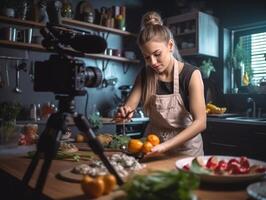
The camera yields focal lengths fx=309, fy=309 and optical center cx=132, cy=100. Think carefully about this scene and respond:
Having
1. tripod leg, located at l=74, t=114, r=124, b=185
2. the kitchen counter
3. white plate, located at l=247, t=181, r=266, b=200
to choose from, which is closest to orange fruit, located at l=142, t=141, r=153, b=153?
tripod leg, located at l=74, t=114, r=124, b=185

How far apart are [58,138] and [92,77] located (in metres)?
0.25

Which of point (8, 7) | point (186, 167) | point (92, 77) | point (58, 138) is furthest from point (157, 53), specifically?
point (8, 7)

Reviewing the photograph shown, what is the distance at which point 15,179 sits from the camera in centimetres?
107

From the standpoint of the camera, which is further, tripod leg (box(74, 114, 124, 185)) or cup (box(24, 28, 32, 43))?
cup (box(24, 28, 32, 43))

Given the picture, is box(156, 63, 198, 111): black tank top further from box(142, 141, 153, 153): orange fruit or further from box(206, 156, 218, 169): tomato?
box(206, 156, 218, 169): tomato

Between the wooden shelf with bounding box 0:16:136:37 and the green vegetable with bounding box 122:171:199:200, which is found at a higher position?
the wooden shelf with bounding box 0:16:136:37

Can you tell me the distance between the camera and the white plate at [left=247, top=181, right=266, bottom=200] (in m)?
0.75

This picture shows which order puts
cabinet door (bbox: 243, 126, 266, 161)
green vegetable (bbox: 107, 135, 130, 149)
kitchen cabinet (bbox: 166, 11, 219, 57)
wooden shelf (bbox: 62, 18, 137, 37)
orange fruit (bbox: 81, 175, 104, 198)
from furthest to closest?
1. kitchen cabinet (bbox: 166, 11, 219, 57)
2. wooden shelf (bbox: 62, 18, 137, 37)
3. cabinet door (bbox: 243, 126, 266, 161)
4. green vegetable (bbox: 107, 135, 130, 149)
5. orange fruit (bbox: 81, 175, 104, 198)

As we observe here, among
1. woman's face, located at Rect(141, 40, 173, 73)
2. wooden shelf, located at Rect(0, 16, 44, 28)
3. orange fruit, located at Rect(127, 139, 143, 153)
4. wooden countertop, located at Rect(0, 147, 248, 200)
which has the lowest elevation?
wooden countertop, located at Rect(0, 147, 248, 200)

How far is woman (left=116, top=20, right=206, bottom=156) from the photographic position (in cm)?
156

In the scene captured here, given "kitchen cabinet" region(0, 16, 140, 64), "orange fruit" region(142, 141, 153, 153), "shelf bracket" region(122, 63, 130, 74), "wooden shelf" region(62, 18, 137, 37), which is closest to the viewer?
"orange fruit" region(142, 141, 153, 153)

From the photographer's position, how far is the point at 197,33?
3.51 metres

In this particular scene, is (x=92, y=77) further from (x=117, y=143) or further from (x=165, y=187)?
(x=117, y=143)

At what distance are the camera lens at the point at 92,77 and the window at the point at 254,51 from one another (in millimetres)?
2831
